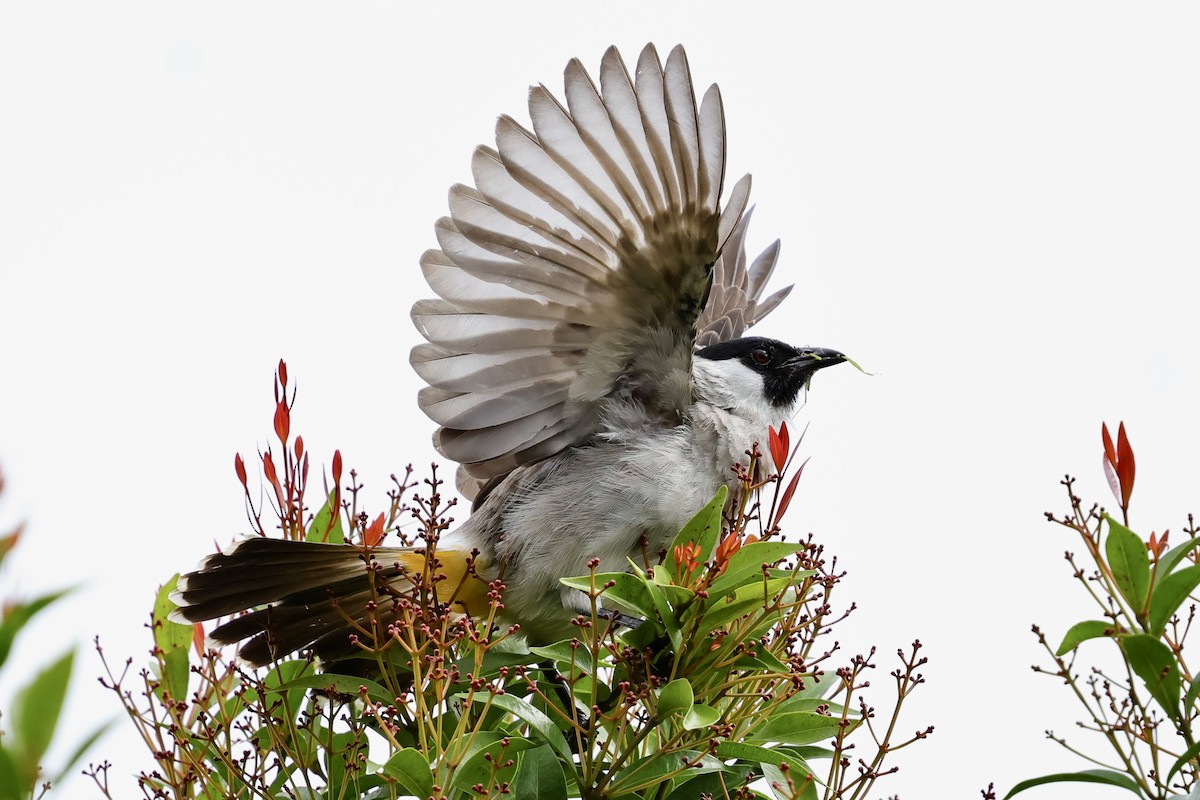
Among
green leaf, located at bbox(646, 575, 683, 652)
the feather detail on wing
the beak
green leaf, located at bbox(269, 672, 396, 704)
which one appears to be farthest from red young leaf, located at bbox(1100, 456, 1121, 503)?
the feather detail on wing

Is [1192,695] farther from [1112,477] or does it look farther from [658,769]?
[658,769]

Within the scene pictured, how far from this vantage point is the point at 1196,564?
6.67ft

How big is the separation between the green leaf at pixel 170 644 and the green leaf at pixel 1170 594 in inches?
78.6

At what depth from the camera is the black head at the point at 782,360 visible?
13.3 feet

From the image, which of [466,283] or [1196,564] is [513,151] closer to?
[466,283]

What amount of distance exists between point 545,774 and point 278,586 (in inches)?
39.2

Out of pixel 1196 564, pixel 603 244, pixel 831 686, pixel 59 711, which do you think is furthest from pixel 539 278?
pixel 59 711

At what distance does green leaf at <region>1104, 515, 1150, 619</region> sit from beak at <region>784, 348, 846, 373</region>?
2.03m

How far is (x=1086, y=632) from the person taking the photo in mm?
2086

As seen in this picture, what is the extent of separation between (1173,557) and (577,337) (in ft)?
5.88

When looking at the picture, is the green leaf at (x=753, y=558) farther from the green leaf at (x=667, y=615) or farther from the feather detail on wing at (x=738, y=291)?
the feather detail on wing at (x=738, y=291)

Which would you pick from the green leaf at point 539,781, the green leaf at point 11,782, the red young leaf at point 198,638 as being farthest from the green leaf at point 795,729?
the green leaf at point 11,782

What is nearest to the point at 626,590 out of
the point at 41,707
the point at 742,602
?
the point at 742,602

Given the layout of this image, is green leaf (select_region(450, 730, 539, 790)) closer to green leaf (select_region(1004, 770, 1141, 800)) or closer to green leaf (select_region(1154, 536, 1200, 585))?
green leaf (select_region(1004, 770, 1141, 800))
